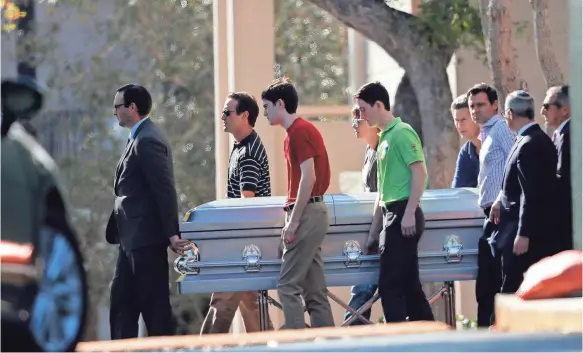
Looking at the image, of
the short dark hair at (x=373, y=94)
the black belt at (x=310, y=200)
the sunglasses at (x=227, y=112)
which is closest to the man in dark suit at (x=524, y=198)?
the short dark hair at (x=373, y=94)

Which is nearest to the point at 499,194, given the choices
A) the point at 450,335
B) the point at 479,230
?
the point at 479,230

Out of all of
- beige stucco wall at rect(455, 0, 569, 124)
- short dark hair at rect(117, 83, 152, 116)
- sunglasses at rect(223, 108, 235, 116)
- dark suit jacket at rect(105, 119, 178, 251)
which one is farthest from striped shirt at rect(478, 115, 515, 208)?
beige stucco wall at rect(455, 0, 569, 124)

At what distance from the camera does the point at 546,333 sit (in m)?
4.09

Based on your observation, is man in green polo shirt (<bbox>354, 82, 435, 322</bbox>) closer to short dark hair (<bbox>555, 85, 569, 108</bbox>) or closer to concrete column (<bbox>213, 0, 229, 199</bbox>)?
short dark hair (<bbox>555, 85, 569, 108</bbox>)

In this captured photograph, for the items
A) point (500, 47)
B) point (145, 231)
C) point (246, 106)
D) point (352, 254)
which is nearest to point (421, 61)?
point (500, 47)

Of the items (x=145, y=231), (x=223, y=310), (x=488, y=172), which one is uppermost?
(x=488, y=172)

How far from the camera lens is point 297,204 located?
26.3 feet

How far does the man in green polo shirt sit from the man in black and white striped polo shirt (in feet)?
2.86

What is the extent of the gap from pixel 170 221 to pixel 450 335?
13.6 ft

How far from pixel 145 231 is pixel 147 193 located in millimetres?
232

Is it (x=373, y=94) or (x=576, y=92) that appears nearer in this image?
(x=576, y=92)

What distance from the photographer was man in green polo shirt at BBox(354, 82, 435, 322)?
26.2 ft

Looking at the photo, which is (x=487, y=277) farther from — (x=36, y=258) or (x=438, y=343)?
(x=438, y=343)

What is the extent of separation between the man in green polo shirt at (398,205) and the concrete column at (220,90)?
495 cm
